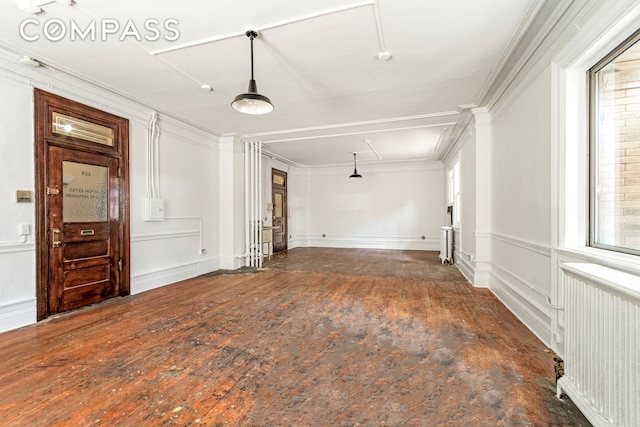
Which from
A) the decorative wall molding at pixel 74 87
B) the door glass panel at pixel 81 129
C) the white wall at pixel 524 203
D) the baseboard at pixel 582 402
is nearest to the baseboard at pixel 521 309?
the white wall at pixel 524 203

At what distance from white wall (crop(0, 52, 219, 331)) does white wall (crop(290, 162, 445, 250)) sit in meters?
4.56

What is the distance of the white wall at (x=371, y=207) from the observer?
9156mm

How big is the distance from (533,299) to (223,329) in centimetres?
324

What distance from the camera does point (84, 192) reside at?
3721 mm

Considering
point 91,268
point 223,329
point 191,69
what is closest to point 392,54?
point 191,69

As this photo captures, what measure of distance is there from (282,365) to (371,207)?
25.8 feet

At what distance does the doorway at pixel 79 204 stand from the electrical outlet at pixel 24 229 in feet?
0.24

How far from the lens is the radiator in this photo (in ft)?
4.19

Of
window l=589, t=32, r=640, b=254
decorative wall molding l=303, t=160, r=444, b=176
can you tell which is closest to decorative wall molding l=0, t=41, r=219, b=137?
window l=589, t=32, r=640, b=254

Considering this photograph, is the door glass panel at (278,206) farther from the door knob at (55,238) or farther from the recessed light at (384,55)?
the recessed light at (384,55)

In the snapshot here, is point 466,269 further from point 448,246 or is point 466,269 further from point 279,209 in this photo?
point 279,209

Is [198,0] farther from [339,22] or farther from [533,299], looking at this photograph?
[533,299]

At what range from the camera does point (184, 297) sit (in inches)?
163

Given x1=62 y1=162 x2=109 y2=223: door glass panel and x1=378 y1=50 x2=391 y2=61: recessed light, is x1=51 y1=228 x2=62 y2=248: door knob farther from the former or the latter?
x1=378 y1=50 x2=391 y2=61: recessed light
